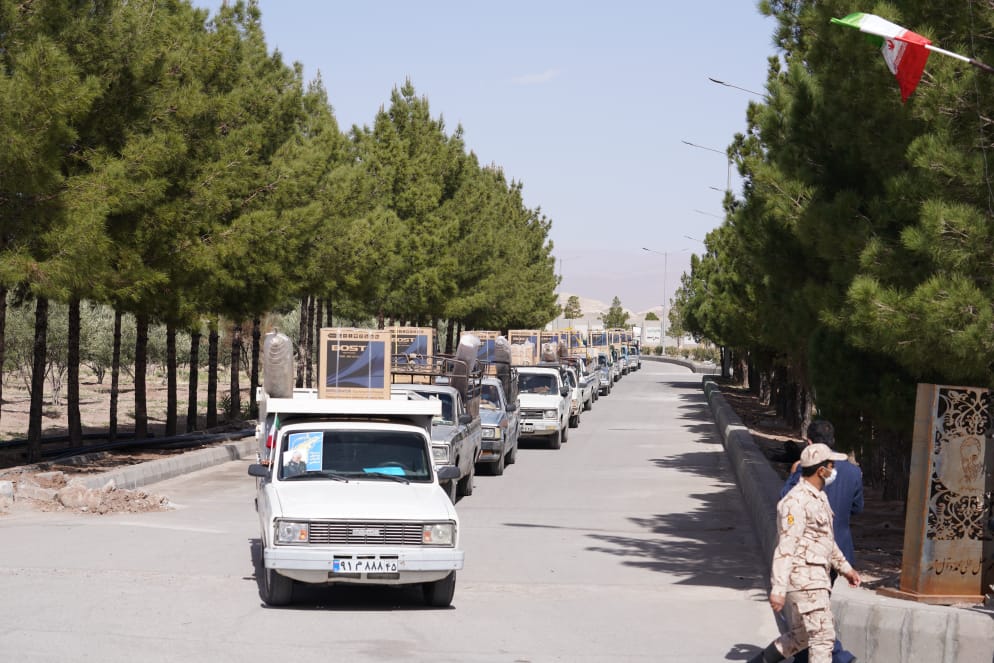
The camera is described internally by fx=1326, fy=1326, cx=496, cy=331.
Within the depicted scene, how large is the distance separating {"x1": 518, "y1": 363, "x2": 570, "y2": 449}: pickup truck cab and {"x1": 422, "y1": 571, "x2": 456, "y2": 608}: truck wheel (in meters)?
18.9

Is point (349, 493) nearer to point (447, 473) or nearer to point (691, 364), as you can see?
point (447, 473)

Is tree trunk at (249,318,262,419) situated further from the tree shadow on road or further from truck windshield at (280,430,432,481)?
truck windshield at (280,430,432,481)

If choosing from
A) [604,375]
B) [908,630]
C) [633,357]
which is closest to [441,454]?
[908,630]

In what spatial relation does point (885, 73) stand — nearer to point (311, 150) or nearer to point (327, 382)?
point (327, 382)

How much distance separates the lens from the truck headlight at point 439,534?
10.9m

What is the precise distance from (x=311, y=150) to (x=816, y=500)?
26.9 meters

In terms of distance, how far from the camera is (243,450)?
89.5 feet

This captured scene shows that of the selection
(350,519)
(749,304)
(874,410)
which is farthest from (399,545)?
(749,304)

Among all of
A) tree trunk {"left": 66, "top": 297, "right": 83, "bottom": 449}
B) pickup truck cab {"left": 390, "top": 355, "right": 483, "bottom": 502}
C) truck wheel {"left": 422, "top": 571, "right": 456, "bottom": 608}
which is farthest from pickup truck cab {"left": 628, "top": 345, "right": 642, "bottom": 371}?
truck wheel {"left": 422, "top": 571, "right": 456, "bottom": 608}

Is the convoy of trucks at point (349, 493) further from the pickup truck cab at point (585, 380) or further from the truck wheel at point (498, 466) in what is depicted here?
the pickup truck cab at point (585, 380)

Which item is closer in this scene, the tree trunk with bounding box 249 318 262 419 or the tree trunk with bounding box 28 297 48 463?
the tree trunk with bounding box 28 297 48 463

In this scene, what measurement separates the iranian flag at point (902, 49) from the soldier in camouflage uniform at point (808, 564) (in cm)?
364

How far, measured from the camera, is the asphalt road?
9656 mm

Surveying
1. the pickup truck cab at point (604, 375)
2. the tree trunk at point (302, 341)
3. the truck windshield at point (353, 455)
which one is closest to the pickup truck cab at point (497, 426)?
the truck windshield at point (353, 455)
